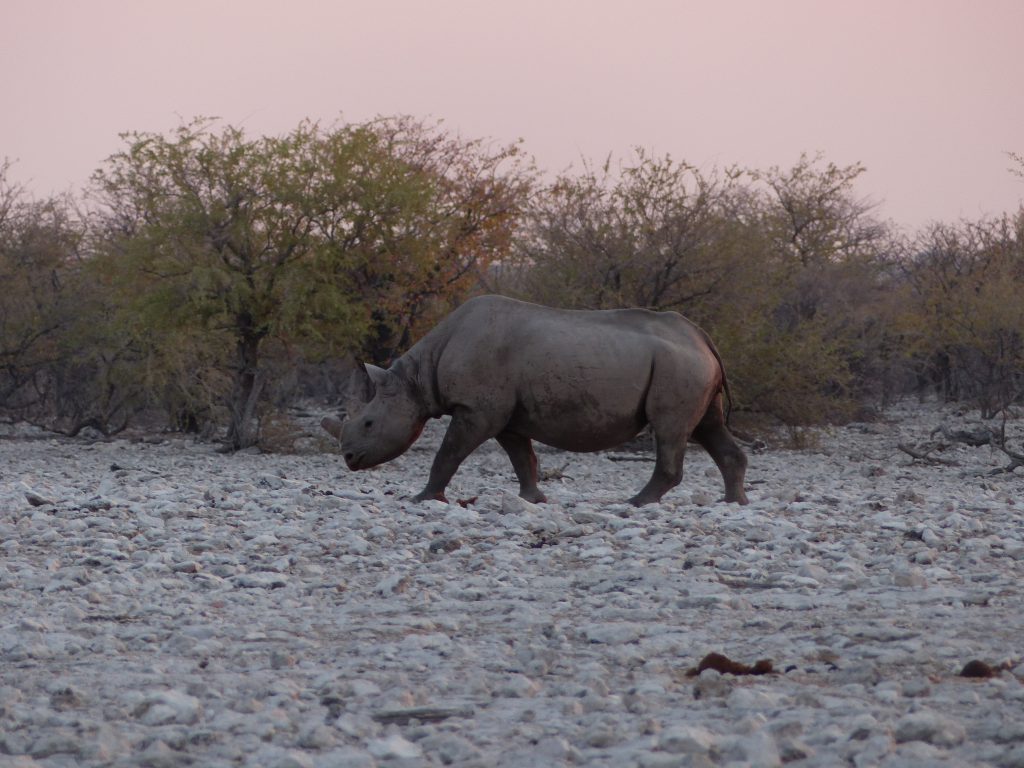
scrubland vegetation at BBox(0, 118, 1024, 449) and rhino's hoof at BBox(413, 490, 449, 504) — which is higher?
scrubland vegetation at BBox(0, 118, 1024, 449)

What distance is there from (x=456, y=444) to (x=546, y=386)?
3.11 ft

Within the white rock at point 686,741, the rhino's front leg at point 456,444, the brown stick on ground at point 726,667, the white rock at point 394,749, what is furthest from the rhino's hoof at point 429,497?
the white rock at point 686,741

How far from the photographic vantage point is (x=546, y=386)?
11891 mm

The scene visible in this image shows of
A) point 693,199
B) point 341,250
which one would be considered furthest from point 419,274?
point 693,199

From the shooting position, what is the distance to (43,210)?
30406 mm

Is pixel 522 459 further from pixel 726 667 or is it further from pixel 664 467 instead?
pixel 726 667

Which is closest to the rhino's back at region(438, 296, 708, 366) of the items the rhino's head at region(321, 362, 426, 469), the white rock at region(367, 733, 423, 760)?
the rhino's head at region(321, 362, 426, 469)

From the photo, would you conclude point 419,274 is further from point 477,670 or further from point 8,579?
point 477,670

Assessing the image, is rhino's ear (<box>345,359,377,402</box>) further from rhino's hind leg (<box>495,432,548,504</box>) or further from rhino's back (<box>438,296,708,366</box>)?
rhino's back (<box>438,296,708,366</box>)

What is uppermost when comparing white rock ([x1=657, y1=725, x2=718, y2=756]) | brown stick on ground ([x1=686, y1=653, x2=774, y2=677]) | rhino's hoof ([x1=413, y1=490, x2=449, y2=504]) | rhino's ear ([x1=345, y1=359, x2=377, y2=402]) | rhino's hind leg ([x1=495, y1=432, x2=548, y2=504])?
rhino's ear ([x1=345, y1=359, x2=377, y2=402])

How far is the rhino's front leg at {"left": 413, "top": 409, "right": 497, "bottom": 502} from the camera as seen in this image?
11977 millimetres

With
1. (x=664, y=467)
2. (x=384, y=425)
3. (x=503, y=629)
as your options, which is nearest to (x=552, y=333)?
(x=664, y=467)

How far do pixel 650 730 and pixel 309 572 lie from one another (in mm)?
4093

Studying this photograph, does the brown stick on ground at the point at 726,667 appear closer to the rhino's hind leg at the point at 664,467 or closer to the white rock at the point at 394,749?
the white rock at the point at 394,749
